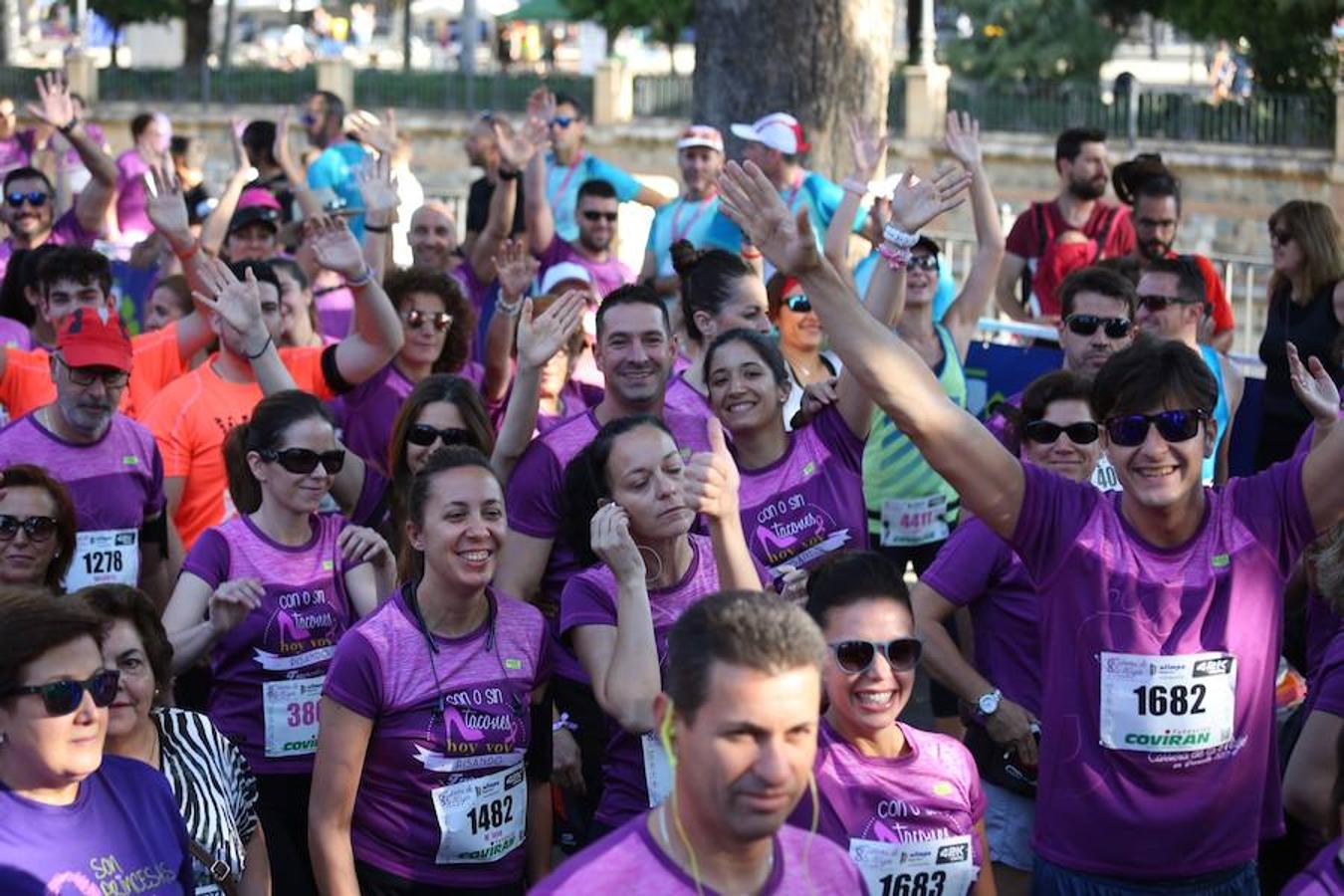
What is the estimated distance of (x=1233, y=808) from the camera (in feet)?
15.2

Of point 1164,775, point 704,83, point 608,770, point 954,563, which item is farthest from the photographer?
point 704,83

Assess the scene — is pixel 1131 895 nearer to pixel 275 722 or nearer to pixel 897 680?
pixel 897 680

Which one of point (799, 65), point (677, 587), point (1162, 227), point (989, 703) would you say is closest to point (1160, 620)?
point (989, 703)

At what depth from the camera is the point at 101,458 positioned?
6727 mm

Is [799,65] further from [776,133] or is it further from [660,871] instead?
[660,871]

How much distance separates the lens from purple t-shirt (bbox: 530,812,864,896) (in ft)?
10.8

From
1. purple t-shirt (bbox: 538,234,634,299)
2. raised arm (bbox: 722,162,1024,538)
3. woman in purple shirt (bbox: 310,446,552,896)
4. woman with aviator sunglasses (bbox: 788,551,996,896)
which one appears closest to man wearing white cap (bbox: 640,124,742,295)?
purple t-shirt (bbox: 538,234,634,299)

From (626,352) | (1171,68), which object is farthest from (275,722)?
(1171,68)

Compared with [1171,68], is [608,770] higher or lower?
lower

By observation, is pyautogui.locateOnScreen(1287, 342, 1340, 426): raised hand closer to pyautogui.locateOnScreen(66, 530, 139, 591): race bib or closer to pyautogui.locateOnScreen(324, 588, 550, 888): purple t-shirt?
pyautogui.locateOnScreen(324, 588, 550, 888): purple t-shirt

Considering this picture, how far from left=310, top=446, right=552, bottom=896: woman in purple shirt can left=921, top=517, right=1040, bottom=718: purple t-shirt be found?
111 centimetres

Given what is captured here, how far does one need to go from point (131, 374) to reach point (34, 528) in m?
2.51

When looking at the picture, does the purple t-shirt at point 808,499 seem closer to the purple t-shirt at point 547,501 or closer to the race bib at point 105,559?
the purple t-shirt at point 547,501

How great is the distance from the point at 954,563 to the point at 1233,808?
1.28m
